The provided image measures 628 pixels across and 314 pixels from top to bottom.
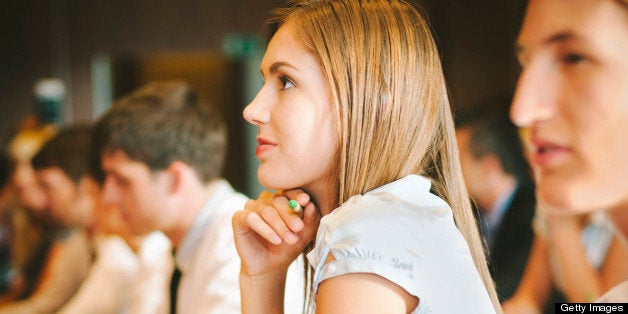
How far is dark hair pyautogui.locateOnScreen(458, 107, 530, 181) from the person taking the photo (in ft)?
6.50

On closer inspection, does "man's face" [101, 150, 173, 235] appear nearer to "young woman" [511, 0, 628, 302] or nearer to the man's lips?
the man's lips

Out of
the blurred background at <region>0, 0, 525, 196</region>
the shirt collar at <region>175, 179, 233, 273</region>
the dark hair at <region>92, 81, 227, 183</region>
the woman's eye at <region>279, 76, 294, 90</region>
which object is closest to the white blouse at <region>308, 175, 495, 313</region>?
the woman's eye at <region>279, 76, 294, 90</region>

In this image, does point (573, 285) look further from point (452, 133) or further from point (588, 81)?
point (452, 133)

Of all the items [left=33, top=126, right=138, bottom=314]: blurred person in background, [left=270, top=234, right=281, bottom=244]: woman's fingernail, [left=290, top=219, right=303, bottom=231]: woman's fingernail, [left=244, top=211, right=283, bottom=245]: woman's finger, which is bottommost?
[left=33, top=126, right=138, bottom=314]: blurred person in background

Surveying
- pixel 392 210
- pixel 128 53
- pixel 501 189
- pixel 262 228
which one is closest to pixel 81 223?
pixel 128 53

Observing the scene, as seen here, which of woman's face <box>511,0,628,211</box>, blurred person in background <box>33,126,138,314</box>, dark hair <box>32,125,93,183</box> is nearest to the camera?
woman's face <box>511,0,628,211</box>

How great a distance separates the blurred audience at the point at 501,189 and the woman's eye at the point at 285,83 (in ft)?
3.10

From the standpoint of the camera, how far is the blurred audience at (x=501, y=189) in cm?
194

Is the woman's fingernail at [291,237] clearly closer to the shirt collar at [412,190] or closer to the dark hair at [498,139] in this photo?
the shirt collar at [412,190]

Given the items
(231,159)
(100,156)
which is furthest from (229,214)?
(231,159)

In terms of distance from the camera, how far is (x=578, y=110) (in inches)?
62.6

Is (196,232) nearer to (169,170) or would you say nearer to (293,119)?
(169,170)

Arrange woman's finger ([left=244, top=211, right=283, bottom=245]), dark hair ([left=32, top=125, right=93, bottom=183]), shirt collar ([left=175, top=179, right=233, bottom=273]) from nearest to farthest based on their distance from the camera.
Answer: woman's finger ([left=244, top=211, right=283, bottom=245]), shirt collar ([left=175, top=179, right=233, bottom=273]), dark hair ([left=32, top=125, right=93, bottom=183])

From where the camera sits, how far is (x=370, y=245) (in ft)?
2.79
